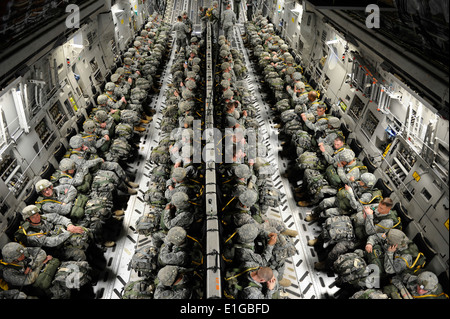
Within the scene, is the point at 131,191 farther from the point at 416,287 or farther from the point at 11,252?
the point at 416,287

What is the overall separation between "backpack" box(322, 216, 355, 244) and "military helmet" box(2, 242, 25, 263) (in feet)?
13.7

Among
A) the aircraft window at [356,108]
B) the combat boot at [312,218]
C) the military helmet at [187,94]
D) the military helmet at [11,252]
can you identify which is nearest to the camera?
the military helmet at [11,252]

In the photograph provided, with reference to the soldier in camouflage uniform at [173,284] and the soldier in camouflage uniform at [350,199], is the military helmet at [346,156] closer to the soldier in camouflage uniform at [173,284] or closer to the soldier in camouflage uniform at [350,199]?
the soldier in camouflage uniform at [350,199]

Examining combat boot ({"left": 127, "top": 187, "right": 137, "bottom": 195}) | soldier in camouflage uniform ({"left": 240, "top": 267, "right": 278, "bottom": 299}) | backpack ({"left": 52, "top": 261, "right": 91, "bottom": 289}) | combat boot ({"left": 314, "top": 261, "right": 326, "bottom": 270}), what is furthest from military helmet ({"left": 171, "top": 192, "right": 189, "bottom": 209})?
combat boot ({"left": 314, "top": 261, "right": 326, "bottom": 270})

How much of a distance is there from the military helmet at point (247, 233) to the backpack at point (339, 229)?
1.41 meters

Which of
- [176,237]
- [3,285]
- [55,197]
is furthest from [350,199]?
[3,285]

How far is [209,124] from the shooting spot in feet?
15.8

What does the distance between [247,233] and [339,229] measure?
1.61m

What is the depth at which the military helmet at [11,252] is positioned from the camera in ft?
10.9

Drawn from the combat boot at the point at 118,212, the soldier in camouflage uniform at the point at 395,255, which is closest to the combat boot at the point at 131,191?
the combat boot at the point at 118,212

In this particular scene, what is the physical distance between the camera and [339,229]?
427 centimetres

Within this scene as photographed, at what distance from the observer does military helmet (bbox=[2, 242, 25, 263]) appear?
10.9 feet

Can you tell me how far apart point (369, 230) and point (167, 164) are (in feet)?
11.5
